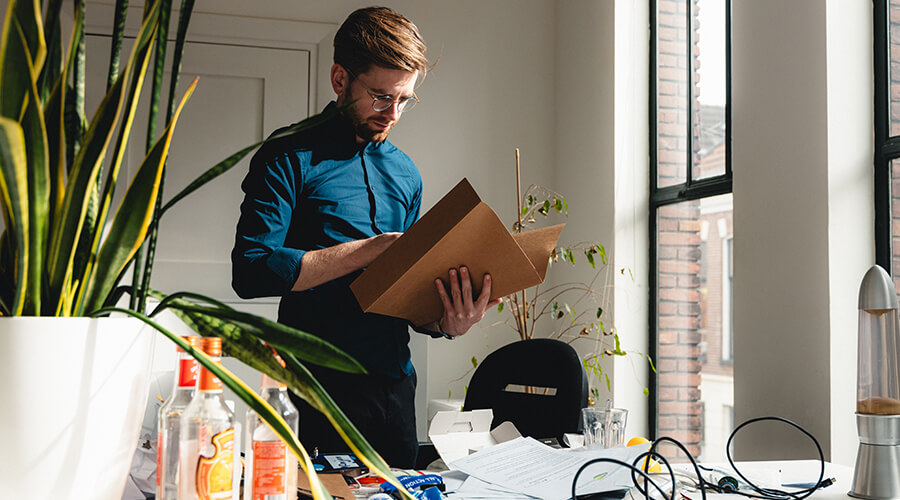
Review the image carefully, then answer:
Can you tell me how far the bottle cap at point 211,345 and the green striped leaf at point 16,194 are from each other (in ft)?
0.50

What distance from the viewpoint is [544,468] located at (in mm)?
1271

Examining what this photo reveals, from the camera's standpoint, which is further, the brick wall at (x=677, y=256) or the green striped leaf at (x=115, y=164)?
the brick wall at (x=677, y=256)

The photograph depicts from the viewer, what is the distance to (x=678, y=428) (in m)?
3.42

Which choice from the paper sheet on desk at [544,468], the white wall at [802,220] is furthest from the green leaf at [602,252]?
the paper sheet on desk at [544,468]

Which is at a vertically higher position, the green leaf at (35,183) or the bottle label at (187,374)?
the green leaf at (35,183)

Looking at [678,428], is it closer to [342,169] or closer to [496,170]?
[496,170]

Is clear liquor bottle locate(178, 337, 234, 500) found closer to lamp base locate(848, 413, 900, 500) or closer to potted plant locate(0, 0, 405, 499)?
potted plant locate(0, 0, 405, 499)

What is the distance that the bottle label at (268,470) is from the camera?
0.83 m

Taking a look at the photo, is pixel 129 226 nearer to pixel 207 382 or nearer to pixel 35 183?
pixel 35 183

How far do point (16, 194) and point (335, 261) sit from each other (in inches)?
43.4

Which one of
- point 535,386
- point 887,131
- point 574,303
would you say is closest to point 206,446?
point 535,386

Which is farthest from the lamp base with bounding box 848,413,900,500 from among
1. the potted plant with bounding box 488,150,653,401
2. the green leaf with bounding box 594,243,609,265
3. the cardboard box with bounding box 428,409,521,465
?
the green leaf with bounding box 594,243,609,265

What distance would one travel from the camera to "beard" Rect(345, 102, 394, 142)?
1.83 m

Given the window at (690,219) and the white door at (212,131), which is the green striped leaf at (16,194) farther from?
the white door at (212,131)
